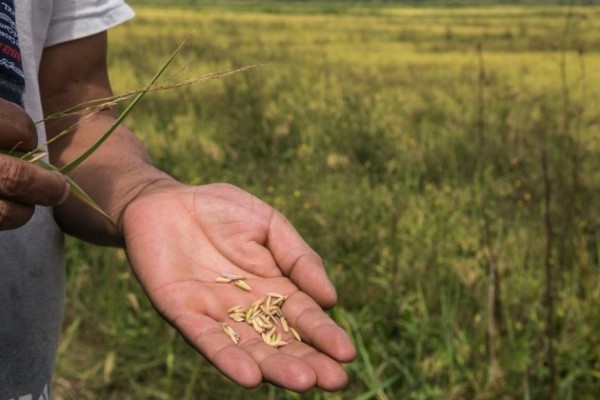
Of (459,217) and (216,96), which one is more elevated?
(459,217)

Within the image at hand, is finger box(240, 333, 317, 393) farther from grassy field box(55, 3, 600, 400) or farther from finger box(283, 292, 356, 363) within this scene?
grassy field box(55, 3, 600, 400)

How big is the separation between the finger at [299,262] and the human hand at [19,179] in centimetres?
37

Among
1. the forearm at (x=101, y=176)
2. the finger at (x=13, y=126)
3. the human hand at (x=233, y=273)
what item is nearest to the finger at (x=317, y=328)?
the human hand at (x=233, y=273)

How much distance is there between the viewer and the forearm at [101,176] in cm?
122

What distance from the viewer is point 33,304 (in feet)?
3.75

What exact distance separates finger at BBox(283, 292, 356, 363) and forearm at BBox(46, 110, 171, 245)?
299 mm

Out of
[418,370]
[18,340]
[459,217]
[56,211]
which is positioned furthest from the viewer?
[459,217]

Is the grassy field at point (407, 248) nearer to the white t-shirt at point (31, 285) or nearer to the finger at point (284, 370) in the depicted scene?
the white t-shirt at point (31, 285)

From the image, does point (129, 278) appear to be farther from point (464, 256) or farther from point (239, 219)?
point (239, 219)

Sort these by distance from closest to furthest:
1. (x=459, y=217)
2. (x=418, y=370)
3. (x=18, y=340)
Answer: (x=18, y=340)
(x=418, y=370)
(x=459, y=217)

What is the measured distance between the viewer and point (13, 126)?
803 millimetres

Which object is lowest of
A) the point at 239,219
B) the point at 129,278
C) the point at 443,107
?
the point at 443,107

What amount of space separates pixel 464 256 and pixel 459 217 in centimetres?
48

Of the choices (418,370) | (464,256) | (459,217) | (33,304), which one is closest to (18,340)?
(33,304)
